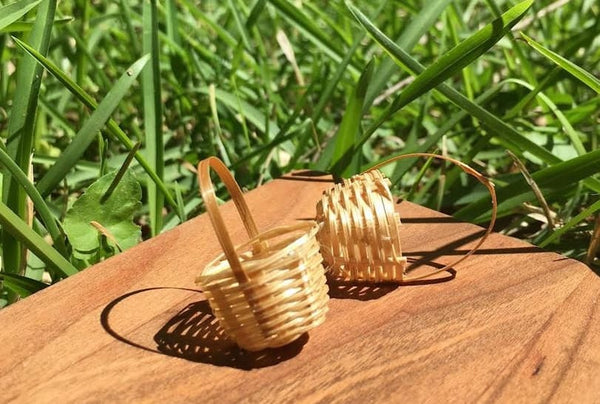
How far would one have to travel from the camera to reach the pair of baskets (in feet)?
2.64

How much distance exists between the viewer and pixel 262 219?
1108 millimetres

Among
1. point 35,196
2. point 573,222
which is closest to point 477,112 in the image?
point 573,222

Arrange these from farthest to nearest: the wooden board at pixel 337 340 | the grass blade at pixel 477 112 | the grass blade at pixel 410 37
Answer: the grass blade at pixel 410 37 < the grass blade at pixel 477 112 < the wooden board at pixel 337 340

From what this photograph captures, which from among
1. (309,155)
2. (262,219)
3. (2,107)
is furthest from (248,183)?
(2,107)

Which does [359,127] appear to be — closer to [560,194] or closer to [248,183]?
[248,183]

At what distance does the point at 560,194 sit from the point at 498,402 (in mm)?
549

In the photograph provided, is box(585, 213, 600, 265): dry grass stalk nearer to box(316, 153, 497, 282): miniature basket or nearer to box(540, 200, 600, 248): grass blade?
box(540, 200, 600, 248): grass blade

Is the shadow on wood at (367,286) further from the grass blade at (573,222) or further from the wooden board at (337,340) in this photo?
the grass blade at (573,222)

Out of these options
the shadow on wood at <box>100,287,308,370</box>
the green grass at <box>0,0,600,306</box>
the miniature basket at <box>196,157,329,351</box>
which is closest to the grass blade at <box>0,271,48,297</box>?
the green grass at <box>0,0,600,306</box>

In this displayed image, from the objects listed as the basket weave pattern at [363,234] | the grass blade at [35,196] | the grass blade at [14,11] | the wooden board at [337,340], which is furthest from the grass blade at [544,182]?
the grass blade at [14,11]

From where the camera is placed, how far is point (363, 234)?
3.10 ft

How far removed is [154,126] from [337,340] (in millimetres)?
518

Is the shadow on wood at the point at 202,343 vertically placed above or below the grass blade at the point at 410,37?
below

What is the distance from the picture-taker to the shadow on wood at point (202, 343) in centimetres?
84
